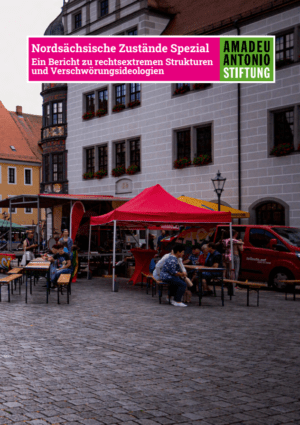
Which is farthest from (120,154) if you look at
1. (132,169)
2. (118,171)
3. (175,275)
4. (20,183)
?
(20,183)

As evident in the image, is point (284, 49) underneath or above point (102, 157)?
above

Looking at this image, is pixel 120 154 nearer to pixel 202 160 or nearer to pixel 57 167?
pixel 57 167

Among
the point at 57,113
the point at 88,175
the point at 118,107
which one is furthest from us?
the point at 57,113

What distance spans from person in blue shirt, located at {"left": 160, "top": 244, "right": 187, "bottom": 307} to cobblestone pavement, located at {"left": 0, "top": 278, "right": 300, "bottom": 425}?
55 centimetres

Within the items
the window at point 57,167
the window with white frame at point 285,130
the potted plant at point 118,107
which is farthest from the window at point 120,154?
the window with white frame at point 285,130

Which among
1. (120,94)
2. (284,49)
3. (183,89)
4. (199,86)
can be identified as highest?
(120,94)

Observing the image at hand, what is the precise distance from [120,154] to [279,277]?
15843 mm

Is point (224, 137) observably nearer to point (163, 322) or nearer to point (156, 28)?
point (156, 28)

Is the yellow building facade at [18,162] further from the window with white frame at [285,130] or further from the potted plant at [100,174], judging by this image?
the window with white frame at [285,130]

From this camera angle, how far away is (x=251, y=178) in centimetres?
2223

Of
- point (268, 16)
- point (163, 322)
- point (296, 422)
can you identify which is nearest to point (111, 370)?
point (296, 422)

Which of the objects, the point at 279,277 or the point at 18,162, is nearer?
the point at 279,277

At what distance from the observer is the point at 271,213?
21.8 meters

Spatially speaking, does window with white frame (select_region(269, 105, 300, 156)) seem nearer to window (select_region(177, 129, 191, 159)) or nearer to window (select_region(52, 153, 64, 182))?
window (select_region(177, 129, 191, 159))
